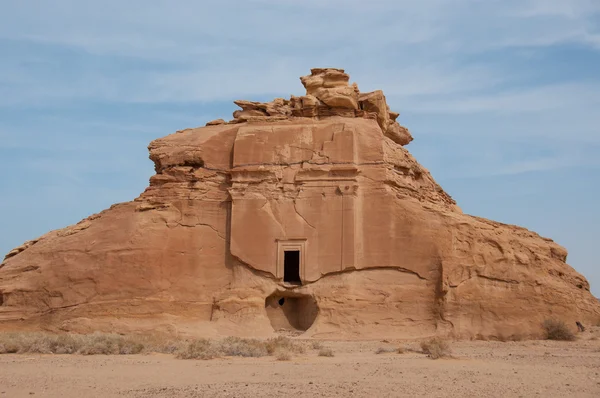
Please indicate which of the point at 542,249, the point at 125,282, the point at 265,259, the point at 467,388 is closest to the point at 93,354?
the point at 125,282

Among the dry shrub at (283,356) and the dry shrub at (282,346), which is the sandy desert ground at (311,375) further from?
the dry shrub at (282,346)

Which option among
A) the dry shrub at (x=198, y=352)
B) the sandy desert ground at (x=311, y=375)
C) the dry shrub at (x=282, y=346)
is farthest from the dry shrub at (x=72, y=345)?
the dry shrub at (x=282, y=346)

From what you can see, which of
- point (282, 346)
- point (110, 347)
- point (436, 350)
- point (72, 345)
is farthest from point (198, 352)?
point (436, 350)

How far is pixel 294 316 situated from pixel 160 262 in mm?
4216

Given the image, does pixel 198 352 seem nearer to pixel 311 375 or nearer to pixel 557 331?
pixel 311 375

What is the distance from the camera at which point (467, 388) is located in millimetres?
13641

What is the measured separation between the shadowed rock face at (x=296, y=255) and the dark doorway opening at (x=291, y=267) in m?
0.07

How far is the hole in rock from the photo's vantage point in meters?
23.0

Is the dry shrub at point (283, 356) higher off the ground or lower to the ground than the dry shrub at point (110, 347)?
lower

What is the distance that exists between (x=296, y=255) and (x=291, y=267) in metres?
0.39

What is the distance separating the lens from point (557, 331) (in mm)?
21219

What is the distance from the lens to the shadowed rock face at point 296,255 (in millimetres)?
22000

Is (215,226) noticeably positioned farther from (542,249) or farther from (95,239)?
(542,249)

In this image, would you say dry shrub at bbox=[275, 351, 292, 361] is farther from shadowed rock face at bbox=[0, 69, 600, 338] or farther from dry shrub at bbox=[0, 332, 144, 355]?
shadowed rock face at bbox=[0, 69, 600, 338]
